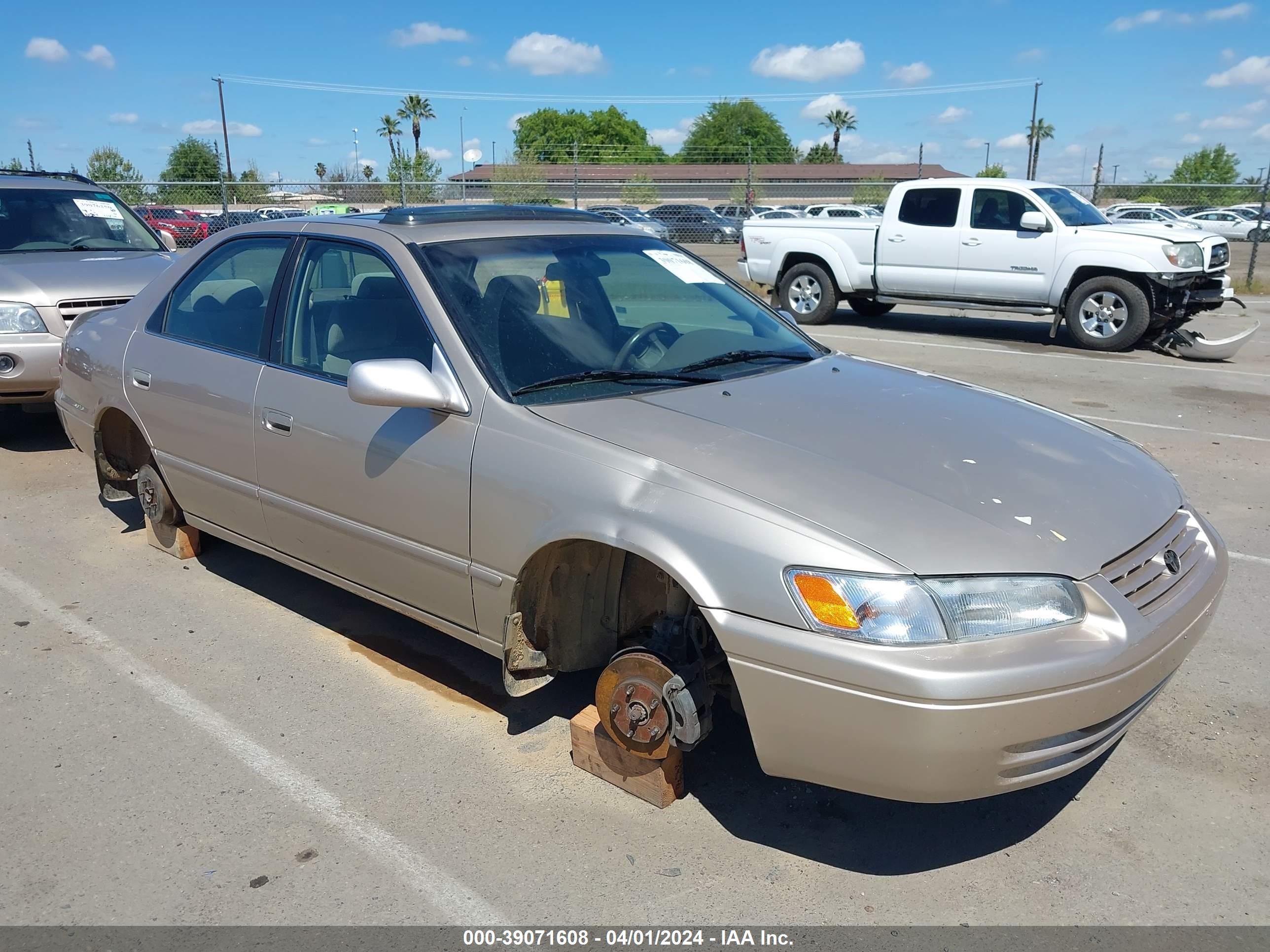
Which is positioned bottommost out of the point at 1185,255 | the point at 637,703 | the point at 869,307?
the point at 869,307

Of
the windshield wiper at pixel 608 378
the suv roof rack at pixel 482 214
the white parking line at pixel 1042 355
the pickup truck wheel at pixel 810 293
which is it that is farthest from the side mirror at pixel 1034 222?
the windshield wiper at pixel 608 378

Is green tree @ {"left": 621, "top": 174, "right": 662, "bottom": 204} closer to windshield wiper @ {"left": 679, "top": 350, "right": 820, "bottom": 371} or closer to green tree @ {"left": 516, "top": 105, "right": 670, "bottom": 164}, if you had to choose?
windshield wiper @ {"left": 679, "top": 350, "right": 820, "bottom": 371}

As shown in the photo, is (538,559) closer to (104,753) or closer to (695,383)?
(695,383)

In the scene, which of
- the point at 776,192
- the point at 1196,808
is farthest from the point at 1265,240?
the point at 1196,808

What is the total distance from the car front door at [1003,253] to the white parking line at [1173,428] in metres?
4.27

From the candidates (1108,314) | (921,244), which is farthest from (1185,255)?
(921,244)

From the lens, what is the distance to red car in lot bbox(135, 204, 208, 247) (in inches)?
984

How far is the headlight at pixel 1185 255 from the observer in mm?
11078

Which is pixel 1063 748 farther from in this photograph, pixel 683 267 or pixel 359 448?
pixel 683 267

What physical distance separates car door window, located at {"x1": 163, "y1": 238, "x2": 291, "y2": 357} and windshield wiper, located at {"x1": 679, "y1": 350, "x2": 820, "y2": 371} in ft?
5.74

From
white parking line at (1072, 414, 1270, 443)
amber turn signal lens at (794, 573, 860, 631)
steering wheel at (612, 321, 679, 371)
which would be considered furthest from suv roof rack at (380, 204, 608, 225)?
white parking line at (1072, 414, 1270, 443)

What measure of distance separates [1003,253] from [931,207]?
3.88 ft

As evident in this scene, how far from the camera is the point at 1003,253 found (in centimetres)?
1227

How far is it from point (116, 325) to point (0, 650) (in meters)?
1.62
